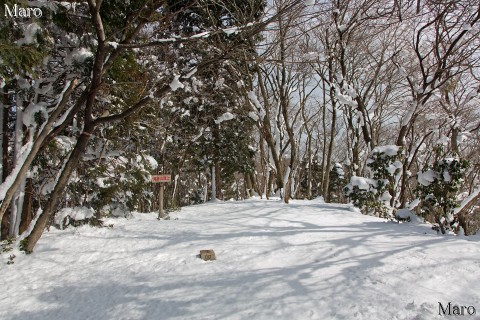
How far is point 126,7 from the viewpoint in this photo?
19.1 feet

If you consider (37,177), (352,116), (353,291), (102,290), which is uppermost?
(352,116)

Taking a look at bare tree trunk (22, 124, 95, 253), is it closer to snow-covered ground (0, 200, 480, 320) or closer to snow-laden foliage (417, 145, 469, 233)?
snow-covered ground (0, 200, 480, 320)

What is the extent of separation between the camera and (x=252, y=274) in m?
3.67

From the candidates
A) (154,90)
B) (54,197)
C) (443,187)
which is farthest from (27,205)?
(443,187)

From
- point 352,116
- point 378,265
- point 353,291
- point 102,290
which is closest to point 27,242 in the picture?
point 102,290

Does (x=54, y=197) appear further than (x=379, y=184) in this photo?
No

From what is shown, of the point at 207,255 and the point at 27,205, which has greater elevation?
the point at 27,205

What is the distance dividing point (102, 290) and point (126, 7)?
5.18 metres

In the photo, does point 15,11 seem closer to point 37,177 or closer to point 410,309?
point 37,177

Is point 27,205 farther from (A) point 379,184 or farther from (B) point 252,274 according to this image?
(A) point 379,184

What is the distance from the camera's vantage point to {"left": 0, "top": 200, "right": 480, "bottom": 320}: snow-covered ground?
284cm

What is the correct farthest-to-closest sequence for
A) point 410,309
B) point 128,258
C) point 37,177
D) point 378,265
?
1. point 37,177
2. point 128,258
3. point 378,265
4. point 410,309

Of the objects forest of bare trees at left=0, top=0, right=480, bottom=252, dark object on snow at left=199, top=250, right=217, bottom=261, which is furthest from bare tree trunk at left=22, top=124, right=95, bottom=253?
dark object on snow at left=199, top=250, right=217, bottom=261

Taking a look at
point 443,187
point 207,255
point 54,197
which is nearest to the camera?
point 207,255
